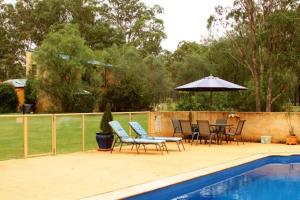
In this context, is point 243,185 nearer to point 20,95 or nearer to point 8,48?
point 20,95

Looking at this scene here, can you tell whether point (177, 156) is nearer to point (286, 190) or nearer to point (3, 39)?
point (286, 190)

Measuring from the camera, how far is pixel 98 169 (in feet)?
31.1

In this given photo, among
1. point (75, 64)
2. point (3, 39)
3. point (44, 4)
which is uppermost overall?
point (44, 4)

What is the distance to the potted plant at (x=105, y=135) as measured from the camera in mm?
13094

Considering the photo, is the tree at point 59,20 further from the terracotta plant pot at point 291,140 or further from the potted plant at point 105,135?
the potted plant at point 105,135

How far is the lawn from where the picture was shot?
12439 millimetres

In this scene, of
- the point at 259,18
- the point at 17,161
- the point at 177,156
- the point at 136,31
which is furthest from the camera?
the point at 136,31

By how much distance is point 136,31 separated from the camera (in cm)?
5519

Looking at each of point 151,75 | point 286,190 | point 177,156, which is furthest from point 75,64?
point 286,190

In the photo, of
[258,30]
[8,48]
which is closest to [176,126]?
[258,30]

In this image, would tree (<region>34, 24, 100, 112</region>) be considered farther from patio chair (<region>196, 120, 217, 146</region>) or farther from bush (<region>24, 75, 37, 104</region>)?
patio chair (<region>196, 120, 217, 146</region>)

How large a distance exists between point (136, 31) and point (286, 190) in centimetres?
4768

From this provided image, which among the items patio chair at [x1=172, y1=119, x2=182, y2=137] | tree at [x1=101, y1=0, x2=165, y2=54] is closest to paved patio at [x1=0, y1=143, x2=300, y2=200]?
patio chair at [x1=172, y1=119, x2=182, y2=137]

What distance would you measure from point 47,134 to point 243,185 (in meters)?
8.93
